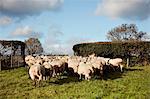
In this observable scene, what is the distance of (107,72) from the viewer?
31172mm

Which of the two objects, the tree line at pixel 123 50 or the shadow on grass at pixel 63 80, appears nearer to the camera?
the shadow on grass at pixel 63 80

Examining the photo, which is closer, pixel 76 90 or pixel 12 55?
pixel 76 90

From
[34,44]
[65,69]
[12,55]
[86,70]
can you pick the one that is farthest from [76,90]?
[34,44]

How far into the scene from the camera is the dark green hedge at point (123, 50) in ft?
147

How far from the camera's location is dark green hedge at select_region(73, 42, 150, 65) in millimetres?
44688

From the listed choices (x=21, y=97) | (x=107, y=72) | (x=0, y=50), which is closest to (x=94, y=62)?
(x=107, y=72)

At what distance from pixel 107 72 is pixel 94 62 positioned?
2.87 m

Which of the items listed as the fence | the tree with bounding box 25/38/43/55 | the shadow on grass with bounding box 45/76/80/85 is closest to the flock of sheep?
the shadow on grass with bounding box 45/76/80/85

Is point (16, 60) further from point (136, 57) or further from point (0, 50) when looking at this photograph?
point (136, 57)

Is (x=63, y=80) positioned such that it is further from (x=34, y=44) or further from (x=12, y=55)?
(x=34, y=44)

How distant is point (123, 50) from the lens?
44.7 m

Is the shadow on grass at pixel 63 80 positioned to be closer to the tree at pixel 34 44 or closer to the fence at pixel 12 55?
the fence at pixel 12 55

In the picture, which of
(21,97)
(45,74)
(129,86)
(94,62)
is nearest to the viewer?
(21,97)

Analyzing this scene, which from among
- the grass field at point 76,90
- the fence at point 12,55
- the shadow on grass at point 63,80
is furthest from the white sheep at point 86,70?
the fence at point 12,55
